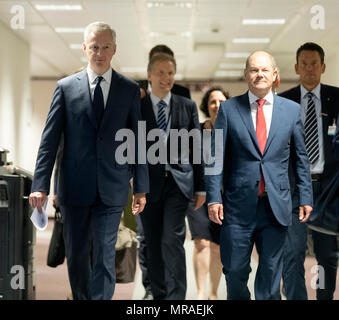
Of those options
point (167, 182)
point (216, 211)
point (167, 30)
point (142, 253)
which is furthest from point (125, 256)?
point (167, 30)

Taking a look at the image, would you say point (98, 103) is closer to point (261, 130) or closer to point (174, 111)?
point (174, 111)

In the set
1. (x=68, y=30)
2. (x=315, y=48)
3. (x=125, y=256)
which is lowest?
(x=125, y=256)

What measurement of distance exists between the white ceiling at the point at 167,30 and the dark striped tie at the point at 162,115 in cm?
153

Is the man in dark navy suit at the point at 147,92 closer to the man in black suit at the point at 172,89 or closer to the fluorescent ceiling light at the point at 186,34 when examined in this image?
the man in black suit at the point at 172,89

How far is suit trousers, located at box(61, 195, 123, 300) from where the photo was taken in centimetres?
287

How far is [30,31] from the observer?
592cm

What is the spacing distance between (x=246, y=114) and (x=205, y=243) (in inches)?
57.7

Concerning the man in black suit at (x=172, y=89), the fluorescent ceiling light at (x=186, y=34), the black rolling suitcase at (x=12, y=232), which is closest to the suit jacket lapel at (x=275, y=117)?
the man in black suit at (x=172, y=89)

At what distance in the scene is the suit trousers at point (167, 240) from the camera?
135 inches

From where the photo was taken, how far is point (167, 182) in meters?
3.43

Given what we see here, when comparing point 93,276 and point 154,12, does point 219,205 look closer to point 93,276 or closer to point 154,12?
point 93,276

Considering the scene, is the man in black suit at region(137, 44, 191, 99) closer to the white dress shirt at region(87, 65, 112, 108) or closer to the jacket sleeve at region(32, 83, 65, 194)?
the white dress shirt at region(87, 65, 112, 108)

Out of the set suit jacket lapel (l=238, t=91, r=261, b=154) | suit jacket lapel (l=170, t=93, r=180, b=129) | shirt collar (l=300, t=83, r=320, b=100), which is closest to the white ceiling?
shirt collar (l=300, t=83, r=320, b=100)

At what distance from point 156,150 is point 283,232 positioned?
998 mm
